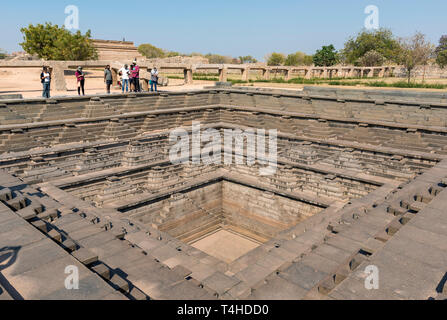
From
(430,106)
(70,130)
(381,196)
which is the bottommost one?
(381,196)

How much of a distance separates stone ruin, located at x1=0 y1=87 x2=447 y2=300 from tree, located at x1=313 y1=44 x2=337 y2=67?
32.2 m

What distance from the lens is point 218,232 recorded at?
14492 millimetres

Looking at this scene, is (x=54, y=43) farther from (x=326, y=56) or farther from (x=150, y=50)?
(x=150, y=50)

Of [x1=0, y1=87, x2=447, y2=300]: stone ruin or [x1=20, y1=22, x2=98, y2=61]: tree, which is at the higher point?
[x1=20, y1=22, x2=98, y2=61]: tree

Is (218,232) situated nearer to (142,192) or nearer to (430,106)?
(142,192)

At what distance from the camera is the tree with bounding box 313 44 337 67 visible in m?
46.3

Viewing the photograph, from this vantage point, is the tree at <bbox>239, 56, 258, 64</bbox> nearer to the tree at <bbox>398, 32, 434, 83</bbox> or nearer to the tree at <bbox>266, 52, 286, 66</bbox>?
the tree at <bbox>266, 52, 286, 66</bbox>

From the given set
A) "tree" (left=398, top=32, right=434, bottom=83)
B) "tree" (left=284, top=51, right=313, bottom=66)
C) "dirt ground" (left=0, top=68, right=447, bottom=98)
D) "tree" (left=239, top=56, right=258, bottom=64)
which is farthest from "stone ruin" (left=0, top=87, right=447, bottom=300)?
"tree" (left=239, top=56, right=258, bottom=64)

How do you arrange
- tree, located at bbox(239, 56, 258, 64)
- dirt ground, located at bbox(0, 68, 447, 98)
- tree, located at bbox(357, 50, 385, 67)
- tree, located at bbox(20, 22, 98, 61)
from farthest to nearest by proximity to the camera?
tree, located at bbox(239, 56, 258, 64)
tree, located at bbox(357, 50, 385, 67)
tree, located at bbox(20, 22, 98, 61)
dirt ground, located at bbox(0, 68, 447, 98)

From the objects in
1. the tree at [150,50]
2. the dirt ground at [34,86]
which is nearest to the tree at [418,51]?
the dirt ground at [34,86]
